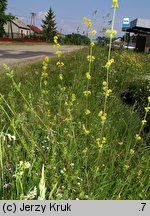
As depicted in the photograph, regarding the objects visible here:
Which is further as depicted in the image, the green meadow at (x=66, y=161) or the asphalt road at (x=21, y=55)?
the asphalt road at (x=21, y=55)

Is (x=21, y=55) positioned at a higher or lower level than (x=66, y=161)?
lower

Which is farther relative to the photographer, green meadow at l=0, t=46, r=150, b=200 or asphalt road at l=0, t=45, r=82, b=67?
asphalt road at l=0, t=45, r=82, b=67

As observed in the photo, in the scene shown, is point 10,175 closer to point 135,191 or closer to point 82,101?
point 135,191

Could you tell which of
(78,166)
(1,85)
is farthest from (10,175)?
(1,85)

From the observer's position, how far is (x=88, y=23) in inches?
107

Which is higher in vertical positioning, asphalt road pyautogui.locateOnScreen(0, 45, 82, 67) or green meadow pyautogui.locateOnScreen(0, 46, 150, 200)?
green meadow pyautogui.locateOnScreen(0, 46, 150, 200)

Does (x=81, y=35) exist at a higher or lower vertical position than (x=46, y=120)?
higher

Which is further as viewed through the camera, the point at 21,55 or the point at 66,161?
the point at 21,55

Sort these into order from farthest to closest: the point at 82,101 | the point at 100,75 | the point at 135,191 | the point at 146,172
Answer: the point at 100,75 → the point at 82,101 → the point at 146,172 → the point at 135,191

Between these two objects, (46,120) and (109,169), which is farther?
(46,120)

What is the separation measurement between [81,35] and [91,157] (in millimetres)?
3735

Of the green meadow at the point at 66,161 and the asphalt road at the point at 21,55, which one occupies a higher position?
the green meadow at the point at 66,161
